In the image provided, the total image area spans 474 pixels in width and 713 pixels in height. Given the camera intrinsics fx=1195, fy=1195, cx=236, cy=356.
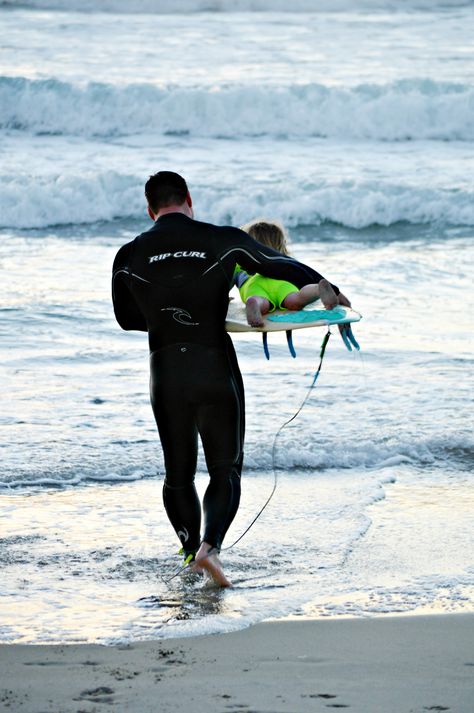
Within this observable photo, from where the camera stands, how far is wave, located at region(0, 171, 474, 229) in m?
17.1

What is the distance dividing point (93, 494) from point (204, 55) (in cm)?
2278

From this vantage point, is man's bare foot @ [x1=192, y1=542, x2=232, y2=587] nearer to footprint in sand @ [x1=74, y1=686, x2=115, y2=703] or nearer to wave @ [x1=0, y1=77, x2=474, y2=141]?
footprint in sand @ [x1=74, y1=686, x2=115, y2=703]

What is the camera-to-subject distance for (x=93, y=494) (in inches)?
237

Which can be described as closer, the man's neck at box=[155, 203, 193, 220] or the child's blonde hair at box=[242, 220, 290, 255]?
the man's neck at box=[155, 203, 193, 220]

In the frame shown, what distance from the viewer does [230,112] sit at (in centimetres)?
2355

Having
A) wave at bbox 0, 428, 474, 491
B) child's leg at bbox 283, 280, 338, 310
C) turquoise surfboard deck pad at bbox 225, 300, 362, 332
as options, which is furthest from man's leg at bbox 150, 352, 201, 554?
wave at bbox 0, 428, 474, 491

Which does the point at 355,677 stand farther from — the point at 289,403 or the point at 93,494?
the point at 289,403

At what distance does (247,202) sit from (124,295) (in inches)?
522

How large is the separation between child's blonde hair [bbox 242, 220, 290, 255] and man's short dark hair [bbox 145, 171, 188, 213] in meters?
0.34

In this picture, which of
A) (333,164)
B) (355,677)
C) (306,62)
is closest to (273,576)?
(355,677)

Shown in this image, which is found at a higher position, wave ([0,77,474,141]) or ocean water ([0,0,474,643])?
wave ([0,77,474,141])

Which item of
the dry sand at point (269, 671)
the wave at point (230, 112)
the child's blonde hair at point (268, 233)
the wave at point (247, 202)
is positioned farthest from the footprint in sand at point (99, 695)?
the wave at point (230, 112)

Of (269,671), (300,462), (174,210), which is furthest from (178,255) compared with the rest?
(300,462)

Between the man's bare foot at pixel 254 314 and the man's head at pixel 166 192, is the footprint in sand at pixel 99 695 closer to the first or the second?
the man's bare foot at pixel 254 314
